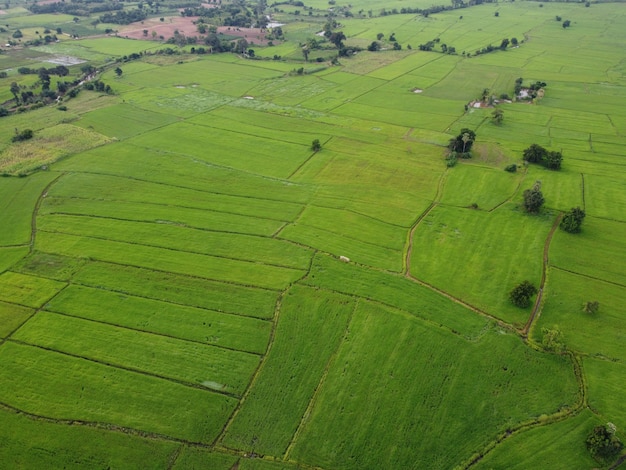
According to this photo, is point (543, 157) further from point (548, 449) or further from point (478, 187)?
point (548, 449)

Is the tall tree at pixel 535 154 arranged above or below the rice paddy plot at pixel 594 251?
above

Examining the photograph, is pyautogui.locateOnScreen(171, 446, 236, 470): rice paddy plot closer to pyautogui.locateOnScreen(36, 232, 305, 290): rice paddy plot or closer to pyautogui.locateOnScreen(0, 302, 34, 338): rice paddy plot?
pyautogui.locateOnScreen(36, 232, 305, 290): rice paddy plot

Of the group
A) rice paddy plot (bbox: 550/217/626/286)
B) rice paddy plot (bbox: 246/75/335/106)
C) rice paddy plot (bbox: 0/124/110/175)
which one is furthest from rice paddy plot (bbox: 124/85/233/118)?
rice paddy plot (bbox: 550/217/626/286)

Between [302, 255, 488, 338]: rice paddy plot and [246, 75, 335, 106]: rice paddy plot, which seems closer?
[302, 255, 488, 338]: rice paddy plot

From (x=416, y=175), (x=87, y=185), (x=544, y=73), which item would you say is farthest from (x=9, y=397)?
(x=544, y=73)

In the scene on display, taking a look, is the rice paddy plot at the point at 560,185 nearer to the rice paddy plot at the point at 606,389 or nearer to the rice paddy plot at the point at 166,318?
the rice paddy plot at the point at 606,389

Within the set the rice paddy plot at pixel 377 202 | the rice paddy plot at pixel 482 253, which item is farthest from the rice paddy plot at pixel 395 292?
the rice paddy plot at pixel 377 202
